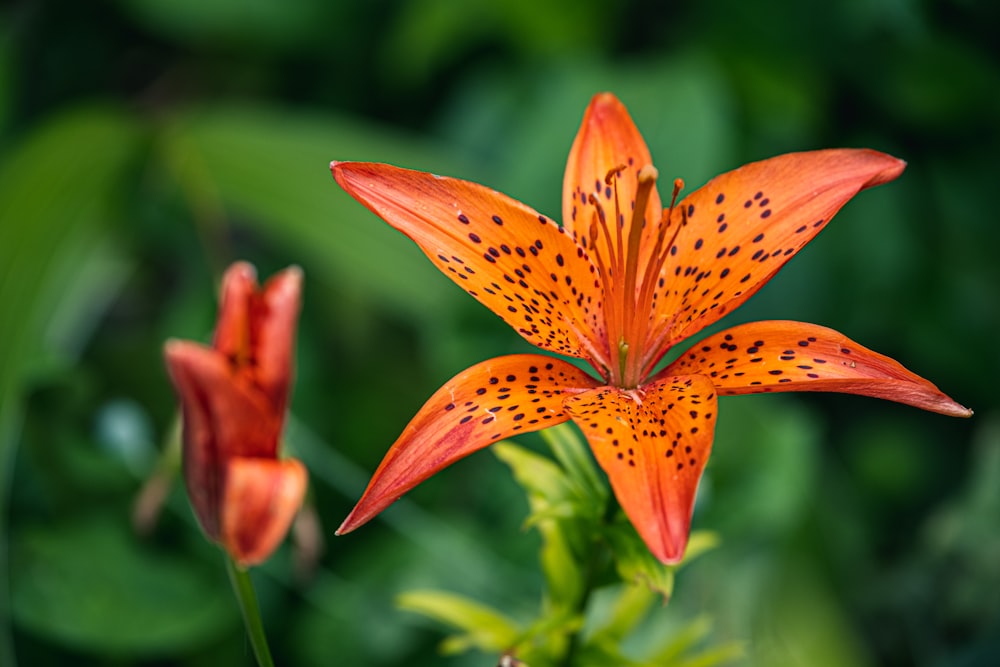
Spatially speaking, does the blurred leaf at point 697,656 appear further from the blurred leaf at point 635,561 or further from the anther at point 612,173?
the anther at point 612,173

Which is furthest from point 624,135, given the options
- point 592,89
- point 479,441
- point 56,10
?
point 56,10

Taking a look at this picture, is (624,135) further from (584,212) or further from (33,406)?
(33,406)

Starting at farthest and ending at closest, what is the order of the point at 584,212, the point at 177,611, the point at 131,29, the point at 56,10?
the point at 131,29, the point at 56,10, the point at 177,611, the point at 584,212

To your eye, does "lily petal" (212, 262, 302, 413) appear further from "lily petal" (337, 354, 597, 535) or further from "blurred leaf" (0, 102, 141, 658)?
"blurred leaf" (0, 102, 141, 658)

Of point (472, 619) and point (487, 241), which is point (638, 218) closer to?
point (487, 241)

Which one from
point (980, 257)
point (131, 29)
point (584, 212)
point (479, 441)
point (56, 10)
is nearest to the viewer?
point (479, 441)

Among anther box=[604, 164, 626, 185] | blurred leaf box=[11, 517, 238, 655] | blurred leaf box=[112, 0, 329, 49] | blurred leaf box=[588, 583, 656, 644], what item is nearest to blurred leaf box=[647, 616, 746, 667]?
blurred leaf box=[588, 583, 656, 644]

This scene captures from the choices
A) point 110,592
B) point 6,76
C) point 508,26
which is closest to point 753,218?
point 110,592
